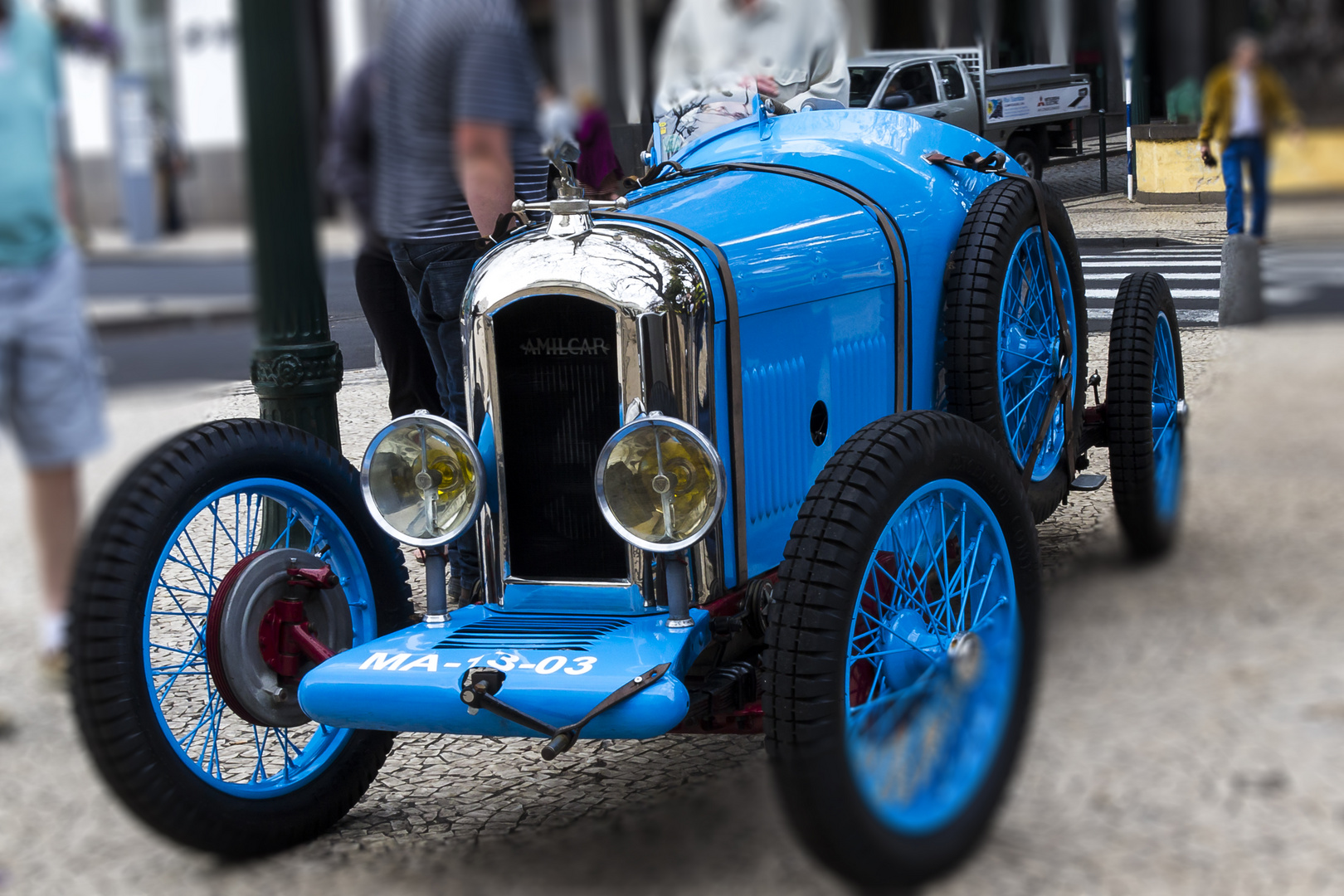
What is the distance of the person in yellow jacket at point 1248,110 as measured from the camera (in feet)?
4.16

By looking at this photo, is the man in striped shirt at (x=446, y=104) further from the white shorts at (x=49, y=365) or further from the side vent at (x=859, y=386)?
the side vent at (x=859, y=386)

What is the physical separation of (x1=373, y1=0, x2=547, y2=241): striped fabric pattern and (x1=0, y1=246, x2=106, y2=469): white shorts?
0.65ft

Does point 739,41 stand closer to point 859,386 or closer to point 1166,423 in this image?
point 859,386

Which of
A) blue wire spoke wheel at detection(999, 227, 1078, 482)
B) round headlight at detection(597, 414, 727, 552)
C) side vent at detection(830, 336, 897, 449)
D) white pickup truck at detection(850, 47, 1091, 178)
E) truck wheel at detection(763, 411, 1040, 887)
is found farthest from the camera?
blue wire spoke wheel at detection(999, 227, 1078, 482)

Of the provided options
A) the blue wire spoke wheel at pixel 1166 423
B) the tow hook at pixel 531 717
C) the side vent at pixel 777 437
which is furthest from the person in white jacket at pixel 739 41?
the blue wire spoke wheel at pixel 1166 423

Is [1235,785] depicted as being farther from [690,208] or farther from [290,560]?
[290,560]

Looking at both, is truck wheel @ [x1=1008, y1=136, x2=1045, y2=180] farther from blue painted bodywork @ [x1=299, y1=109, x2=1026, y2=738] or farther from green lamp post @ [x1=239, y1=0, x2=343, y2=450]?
green lamp post @ [x1=239, y1=0, x2=343, y2=450]

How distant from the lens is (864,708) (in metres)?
2.07

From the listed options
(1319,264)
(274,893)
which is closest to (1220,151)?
(1319,264)

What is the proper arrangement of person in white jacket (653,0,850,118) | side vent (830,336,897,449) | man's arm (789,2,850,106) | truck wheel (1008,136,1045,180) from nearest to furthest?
person in white jacket (653,0,850,118) → man's arm (789,2,850,106) → side vent (830,336,897,449) → truck wheel (1008,136,1045,180)

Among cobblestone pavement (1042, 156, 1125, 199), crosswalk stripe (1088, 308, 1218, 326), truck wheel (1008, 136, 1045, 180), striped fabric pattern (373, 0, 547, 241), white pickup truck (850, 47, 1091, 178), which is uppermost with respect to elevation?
white pickup truck (850, 47, 1091, 178)

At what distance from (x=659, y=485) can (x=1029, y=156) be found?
1580 millimetres

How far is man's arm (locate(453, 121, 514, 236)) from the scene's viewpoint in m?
0.82

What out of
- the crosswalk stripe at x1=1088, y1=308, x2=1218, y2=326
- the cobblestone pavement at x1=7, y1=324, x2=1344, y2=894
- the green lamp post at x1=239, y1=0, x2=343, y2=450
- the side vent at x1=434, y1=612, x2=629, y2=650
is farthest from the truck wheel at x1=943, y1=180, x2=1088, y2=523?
the green lamp post at x1=239, y1=0, x2=343, y2=450
